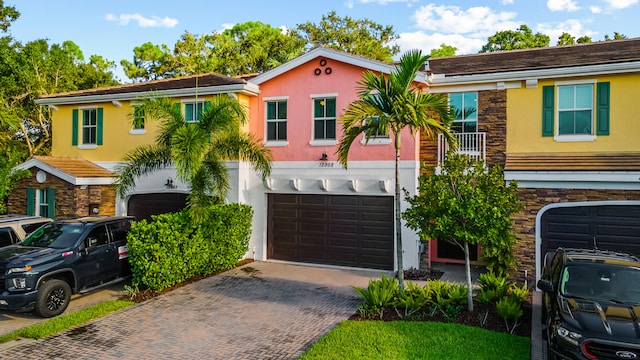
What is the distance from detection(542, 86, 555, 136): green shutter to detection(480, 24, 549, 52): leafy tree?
18635 millimetres

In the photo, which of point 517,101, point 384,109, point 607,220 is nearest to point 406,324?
point 384,109

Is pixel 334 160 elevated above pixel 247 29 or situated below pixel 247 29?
below

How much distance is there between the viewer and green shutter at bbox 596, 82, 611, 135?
12.7m

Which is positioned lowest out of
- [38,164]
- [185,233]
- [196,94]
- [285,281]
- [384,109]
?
[285,281]

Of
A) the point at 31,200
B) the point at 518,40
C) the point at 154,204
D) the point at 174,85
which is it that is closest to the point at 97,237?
the point at 154,204

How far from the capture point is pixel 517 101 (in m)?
13.5

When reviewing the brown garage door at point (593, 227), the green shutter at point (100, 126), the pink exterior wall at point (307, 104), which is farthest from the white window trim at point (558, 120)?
the green shutter at point (100, 126)

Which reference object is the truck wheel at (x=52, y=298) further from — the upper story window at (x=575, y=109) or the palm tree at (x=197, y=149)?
the upper story window at (x=575, y=109)

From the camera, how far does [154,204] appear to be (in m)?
17.1

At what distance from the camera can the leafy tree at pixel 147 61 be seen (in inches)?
1329

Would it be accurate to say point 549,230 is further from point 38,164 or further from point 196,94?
point 38,164

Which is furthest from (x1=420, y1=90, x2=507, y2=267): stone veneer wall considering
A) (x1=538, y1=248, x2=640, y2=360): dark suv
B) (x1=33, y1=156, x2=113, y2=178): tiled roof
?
(x1=33, y1=156, x2=113, y2=178): tiled roof

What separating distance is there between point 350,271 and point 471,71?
23.8 feet

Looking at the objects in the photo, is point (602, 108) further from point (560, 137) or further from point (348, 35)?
point (348, 35)
